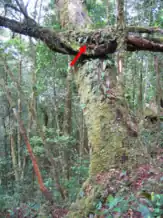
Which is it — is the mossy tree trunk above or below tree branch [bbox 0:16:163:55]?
below

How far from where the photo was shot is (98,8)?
23.1 feet

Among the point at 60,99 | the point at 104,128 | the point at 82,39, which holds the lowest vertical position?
the point at 104,128

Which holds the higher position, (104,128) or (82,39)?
(82,39)

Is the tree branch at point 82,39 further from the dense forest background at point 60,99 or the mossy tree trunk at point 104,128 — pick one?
the mossy tree trunk at point 104,128

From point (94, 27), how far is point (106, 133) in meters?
2.03

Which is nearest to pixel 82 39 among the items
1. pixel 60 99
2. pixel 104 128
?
pixel 104 128

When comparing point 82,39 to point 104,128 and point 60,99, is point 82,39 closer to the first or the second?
point 104,128

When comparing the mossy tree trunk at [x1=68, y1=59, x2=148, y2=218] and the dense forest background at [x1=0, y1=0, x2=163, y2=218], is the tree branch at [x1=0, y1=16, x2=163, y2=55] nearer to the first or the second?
the dense forest background at [x1=0, y1=0, x2=163, y2=218]

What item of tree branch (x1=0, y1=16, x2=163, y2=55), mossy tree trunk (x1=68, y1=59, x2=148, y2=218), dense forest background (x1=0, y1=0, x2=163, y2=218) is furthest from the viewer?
dense forest background (x1=0, y1=0, x2=163, y2=218)

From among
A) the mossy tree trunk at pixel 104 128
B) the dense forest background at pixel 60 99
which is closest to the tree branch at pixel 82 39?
the dense forest background at pixel 60 99

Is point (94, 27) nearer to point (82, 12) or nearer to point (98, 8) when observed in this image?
point (82, 12)

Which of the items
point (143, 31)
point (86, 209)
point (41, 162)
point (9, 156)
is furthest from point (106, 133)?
point (9, 156)

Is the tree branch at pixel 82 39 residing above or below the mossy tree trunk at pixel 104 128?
above

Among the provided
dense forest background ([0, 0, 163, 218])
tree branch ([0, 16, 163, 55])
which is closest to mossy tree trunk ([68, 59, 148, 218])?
dense forest background ([0, 0, 163, 218])
